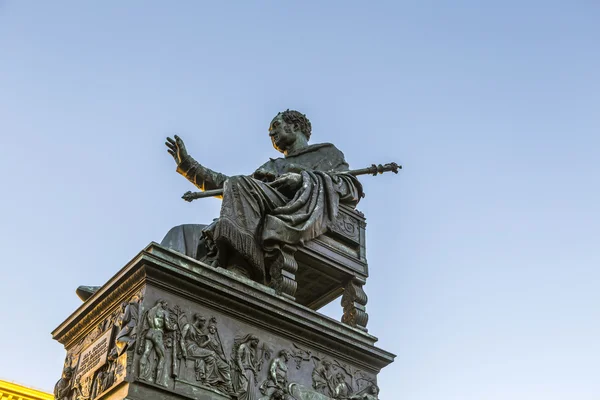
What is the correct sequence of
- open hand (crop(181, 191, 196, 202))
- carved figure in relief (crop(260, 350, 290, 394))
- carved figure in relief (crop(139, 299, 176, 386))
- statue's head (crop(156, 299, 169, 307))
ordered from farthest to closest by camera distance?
1. open hand (crop(181, 191, 196, 202))
2. carved figure in relief (crop(260, 350, 290, 394))
3. statue's head (crop(156, 299, 169, 307))
4. carved figure in relief (crop(139, 299, 176, 386))

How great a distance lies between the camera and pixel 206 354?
960 cm

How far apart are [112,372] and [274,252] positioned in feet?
9.62

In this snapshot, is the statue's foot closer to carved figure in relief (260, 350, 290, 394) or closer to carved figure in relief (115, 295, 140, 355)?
carved figure in relief (260, 350, 290, 394)

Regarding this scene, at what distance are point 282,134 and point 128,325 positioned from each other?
549cm

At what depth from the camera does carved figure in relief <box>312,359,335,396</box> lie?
10.6 m

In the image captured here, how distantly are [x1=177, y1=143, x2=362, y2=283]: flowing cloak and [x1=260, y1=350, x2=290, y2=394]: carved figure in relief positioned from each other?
1239 mm

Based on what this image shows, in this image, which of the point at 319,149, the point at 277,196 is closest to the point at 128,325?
the point at 277,196

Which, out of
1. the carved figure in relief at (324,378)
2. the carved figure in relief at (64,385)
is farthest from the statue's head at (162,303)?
the carved figure in relief at (324,378)

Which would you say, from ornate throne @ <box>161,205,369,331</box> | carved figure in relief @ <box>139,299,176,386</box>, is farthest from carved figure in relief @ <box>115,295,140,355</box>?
ornate throne @ <box>161,205,369,331</box>

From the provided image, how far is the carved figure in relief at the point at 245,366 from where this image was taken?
381 inches

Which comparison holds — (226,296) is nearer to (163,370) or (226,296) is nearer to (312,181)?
(163,370)

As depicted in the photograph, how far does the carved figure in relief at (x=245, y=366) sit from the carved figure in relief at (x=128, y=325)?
4.14 ft

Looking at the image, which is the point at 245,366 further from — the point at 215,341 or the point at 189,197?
the point at 189,197

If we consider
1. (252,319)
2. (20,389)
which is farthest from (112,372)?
(20,389)
